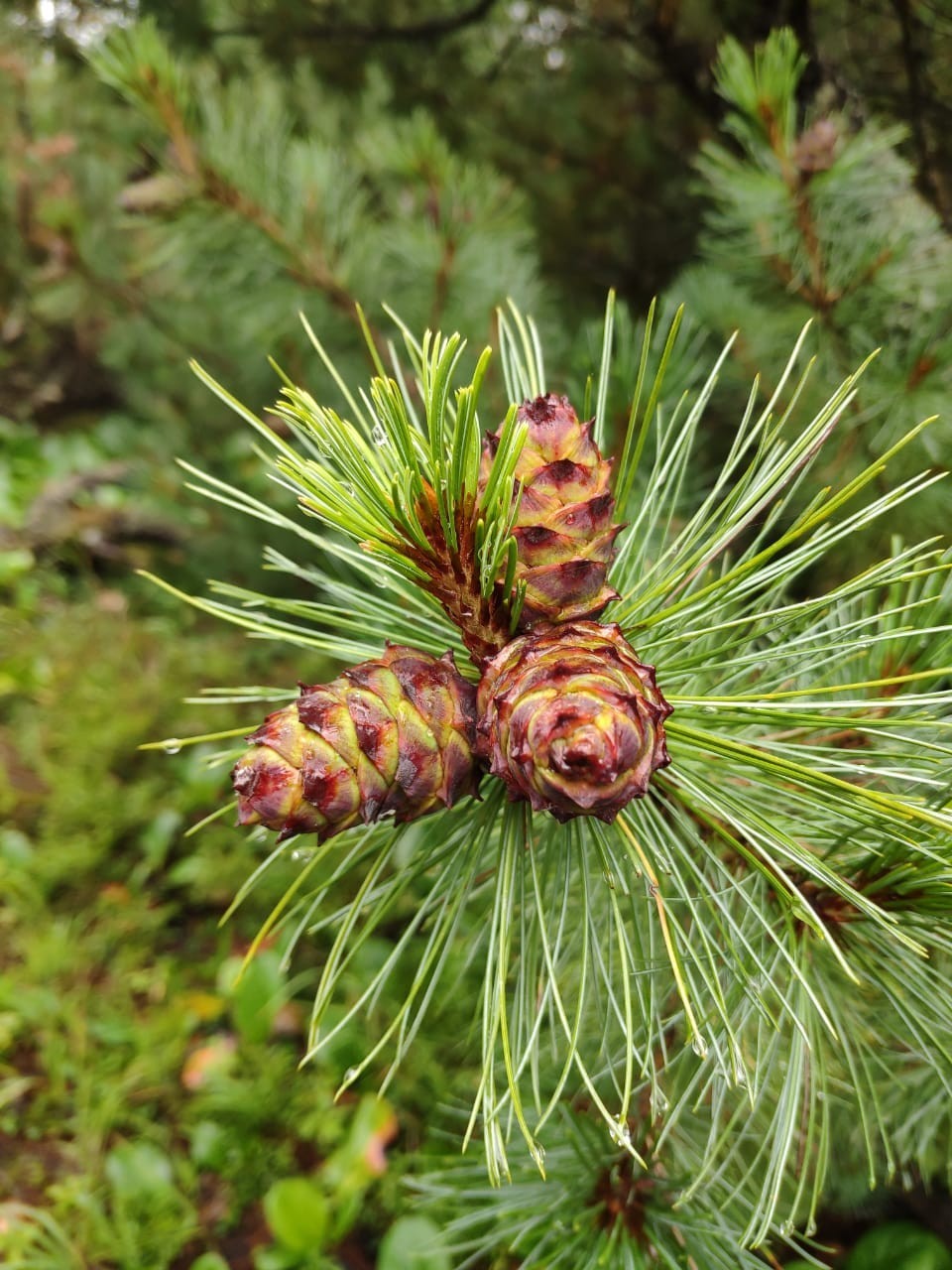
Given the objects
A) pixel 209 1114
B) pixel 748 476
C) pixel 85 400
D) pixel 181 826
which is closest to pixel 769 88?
pixel 748 476

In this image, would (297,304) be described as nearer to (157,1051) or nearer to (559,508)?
(559,508)

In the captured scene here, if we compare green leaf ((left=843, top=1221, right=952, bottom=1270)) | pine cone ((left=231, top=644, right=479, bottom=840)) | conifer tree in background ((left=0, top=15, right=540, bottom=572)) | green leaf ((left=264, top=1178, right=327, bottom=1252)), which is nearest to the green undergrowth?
green leaf ((left=264, top=1178, right=327, bottom=1252))

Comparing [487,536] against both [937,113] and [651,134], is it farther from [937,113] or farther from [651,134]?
[651,134]

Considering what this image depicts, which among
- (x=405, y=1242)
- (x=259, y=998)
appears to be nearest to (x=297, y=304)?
(x=259, y=998)

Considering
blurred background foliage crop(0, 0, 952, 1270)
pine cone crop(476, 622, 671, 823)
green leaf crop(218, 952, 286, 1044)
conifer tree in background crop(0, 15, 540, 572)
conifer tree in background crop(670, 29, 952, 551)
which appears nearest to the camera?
pine cone crop(476, 622, 671, 823)

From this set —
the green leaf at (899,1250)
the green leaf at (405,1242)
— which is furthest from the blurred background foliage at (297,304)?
the green leaf at (899,1250)

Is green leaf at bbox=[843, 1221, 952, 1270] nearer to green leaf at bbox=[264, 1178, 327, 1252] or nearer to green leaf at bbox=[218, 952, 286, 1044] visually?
green leaf at bbox=[264, 1178, 327, 1252]
